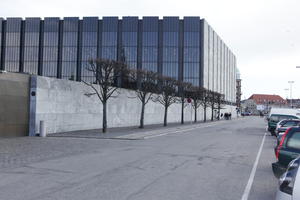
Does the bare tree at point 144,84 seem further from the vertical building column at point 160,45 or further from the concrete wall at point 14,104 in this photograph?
the vertical building column at point 160,45

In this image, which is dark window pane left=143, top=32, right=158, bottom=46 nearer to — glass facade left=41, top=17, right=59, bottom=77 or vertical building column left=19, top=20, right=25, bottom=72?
glass facade left=41, top=17, right=59, bottom=77

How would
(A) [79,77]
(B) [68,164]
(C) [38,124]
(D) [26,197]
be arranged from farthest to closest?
(A) [79,77] → (C) [38,124] → (B) [68,164] → (D) [26,197]

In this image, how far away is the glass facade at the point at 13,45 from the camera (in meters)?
75.2

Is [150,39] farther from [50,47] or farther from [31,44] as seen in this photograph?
[31,44]

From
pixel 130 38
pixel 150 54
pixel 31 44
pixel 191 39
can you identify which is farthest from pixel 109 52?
pixel 191 39

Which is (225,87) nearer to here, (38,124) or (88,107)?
(88,107)

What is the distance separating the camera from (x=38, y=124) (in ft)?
81.9

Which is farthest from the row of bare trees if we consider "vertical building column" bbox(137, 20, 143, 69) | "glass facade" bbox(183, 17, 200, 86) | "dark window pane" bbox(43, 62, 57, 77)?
"dark window pane" bbox(43, 62, 57, 77)

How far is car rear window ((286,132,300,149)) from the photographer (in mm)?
8477

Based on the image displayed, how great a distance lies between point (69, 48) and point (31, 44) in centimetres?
726

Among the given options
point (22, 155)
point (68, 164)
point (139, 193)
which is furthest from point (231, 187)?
point (22, 155)

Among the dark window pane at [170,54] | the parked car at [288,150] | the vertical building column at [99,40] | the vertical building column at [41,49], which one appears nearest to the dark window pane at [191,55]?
the dark window pane at [170,54]

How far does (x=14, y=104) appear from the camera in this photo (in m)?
23.8

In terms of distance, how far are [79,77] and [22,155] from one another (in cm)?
5982
